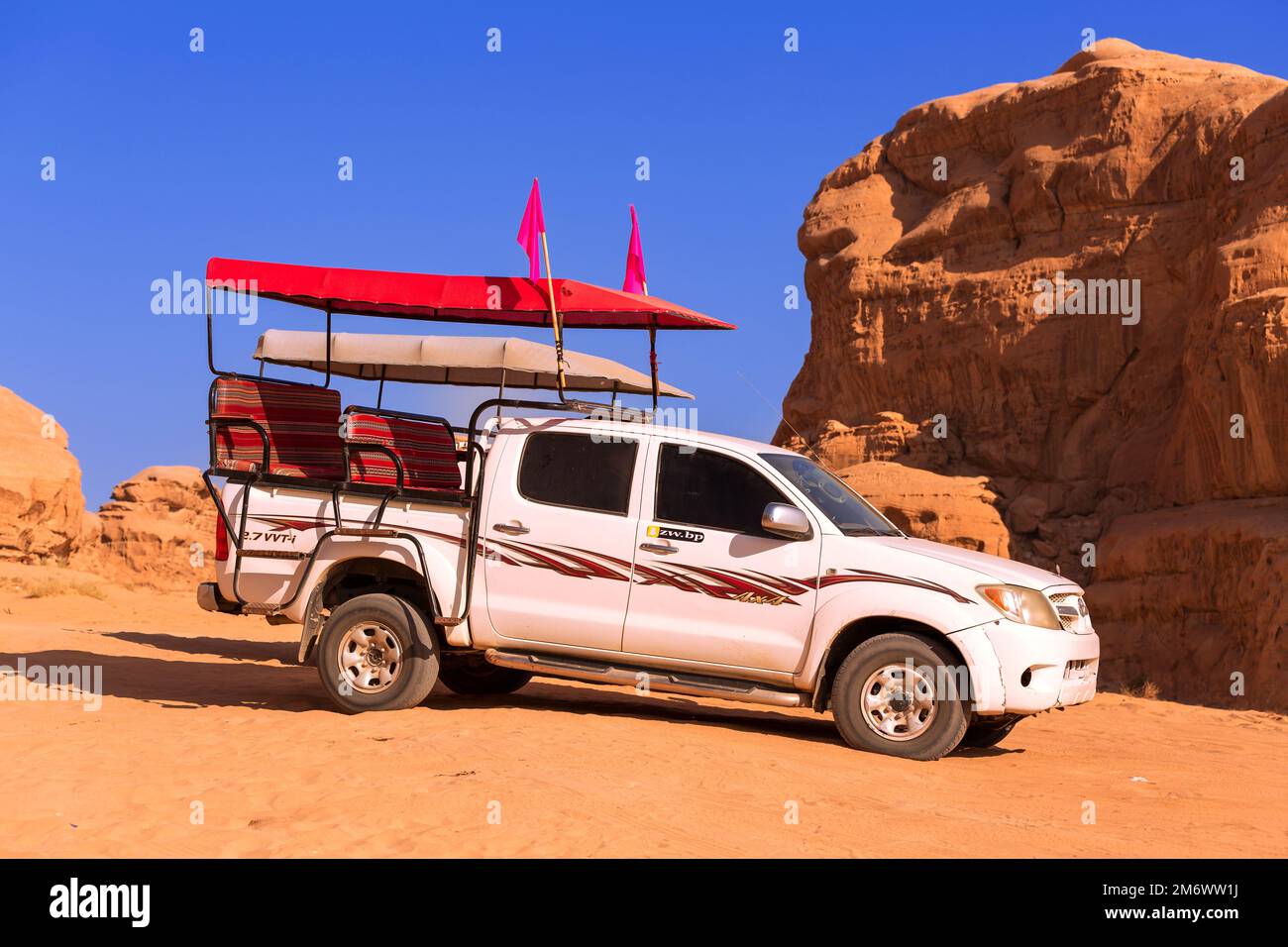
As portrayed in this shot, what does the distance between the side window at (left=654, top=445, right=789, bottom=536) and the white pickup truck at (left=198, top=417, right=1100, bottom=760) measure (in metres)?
0.01

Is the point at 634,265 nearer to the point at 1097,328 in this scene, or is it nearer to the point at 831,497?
the point at 831,497

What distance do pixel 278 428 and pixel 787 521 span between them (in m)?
4.53

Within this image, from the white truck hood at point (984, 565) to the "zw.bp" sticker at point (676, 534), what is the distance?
3.58 ft

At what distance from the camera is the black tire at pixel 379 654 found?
865 cm

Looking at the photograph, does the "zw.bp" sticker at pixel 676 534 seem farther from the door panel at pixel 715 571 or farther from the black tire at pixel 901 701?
the black tire at pixel 901 701

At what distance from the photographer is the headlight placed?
25.0ft

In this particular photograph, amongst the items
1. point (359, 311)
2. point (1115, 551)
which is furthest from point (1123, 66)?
point (359, 311)

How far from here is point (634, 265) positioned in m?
10.4

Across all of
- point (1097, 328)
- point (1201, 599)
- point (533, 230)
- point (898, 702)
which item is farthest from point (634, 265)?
point (1097, 328)

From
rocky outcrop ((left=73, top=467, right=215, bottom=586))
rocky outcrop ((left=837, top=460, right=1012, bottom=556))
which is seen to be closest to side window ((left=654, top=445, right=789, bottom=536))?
rocky outcrop ((left=837, top=460, right=1012, bottom=556))

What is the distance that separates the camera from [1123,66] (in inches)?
1231

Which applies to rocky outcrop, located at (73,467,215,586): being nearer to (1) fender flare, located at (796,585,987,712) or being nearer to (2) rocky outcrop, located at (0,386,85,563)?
(2) rocky outcrop, located at (0,386,85,563)

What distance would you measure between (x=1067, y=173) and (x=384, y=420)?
83.9 feet

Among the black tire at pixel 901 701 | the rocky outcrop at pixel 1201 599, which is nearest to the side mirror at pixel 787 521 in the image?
the black tire at pixel 901 701
